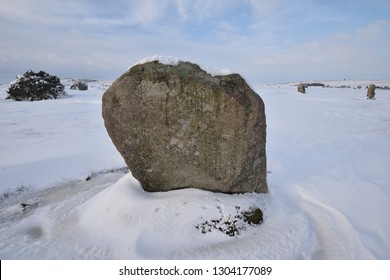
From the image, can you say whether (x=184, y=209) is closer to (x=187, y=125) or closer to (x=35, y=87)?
(x=187, y=125)

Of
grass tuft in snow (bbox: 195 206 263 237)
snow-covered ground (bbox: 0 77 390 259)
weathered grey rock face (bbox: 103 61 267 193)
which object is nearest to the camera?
snow-covered ground (bbox: 0 77 390 259)

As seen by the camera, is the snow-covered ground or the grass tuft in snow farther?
the grass tuft in snow

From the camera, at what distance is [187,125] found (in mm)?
3754

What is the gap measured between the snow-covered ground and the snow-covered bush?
12.0 metres

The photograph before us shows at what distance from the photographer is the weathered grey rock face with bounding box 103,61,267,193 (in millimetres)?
3676

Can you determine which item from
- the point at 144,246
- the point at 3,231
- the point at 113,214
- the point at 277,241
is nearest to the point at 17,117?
the point at 3,231

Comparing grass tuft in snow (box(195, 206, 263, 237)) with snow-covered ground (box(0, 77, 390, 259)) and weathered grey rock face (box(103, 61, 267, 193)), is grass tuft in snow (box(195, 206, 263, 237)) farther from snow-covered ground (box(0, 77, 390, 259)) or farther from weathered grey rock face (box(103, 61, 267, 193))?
weathered grey rock face (box(103, 61, 267, 193))

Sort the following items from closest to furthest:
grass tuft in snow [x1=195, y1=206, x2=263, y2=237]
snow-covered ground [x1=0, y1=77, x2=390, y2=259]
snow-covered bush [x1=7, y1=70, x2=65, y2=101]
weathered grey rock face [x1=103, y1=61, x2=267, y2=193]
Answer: snow-covered ground [x1=0, y1=77, x2=390, y2=259]
grass tuft in snow [x1=195, y1=206, x2=263, y2=237]
weathered grey rock face [x1=103, y1=61, x2=267, y2=193]
snow-covered bush [x1=7, y1=70, x2=65, y2=101]

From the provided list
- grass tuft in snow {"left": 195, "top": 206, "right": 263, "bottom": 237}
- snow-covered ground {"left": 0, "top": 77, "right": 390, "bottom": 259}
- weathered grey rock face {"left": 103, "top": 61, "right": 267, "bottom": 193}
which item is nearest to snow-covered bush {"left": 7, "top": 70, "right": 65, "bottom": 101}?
snow-covered ground {"left": 0, "top": 77, "right": 390, "bottom": 259}

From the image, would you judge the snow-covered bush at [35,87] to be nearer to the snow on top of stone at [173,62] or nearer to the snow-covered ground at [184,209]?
the snow-covered ground at [184,209]

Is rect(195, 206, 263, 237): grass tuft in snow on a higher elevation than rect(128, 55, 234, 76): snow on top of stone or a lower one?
lower

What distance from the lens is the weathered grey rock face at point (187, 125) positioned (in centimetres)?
368

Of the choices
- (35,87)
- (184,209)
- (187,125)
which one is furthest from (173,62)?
(35,87)
